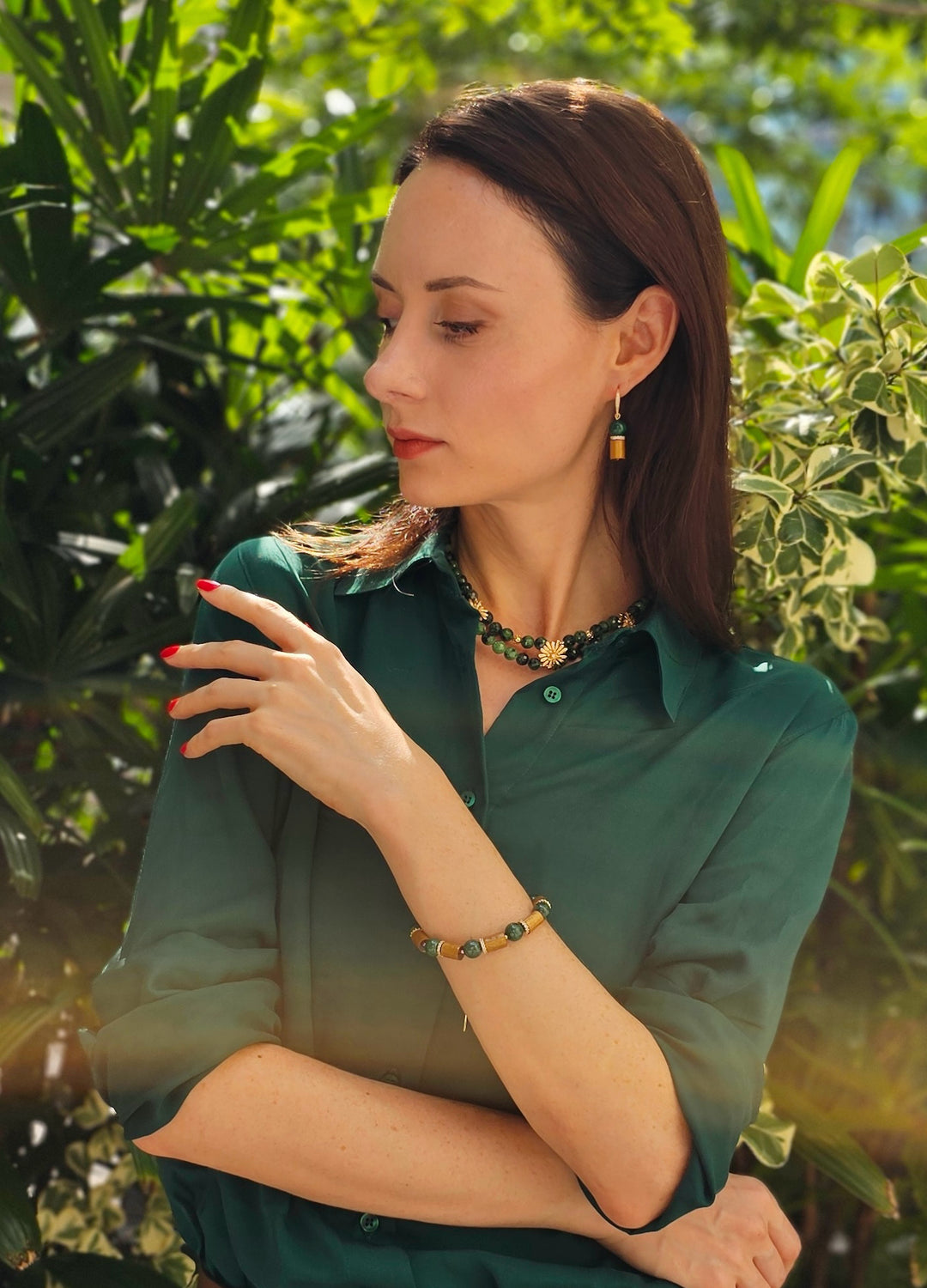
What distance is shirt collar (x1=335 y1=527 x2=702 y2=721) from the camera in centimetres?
142

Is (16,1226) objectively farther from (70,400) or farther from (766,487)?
(766,487)

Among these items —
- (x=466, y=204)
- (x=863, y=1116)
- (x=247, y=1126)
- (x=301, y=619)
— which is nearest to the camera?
(x=247, y=1126)

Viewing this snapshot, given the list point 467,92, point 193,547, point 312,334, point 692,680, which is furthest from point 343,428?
point 692,680

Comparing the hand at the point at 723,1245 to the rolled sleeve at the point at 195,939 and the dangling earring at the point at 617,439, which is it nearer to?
the rolled sleeve at the point at 195,939

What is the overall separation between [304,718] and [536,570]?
0.43 meters

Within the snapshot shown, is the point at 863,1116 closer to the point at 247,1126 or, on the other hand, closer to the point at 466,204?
the point at 247,1126

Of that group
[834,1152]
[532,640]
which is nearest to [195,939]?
[532,640]

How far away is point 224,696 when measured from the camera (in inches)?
46.1

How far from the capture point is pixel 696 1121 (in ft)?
3.95

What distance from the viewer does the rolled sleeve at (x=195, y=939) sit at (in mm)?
1148

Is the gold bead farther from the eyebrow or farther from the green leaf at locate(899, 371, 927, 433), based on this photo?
the green leaf at locate(899, 371, 927, 433)

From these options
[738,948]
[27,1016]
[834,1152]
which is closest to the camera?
[738,948]

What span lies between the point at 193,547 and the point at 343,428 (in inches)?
16.6

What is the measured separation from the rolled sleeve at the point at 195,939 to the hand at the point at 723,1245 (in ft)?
1.47
